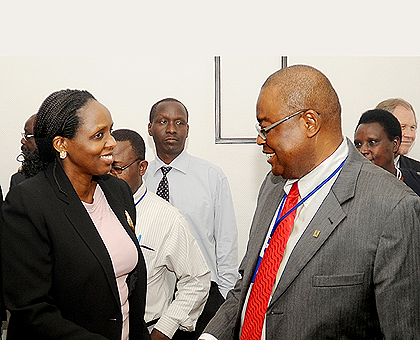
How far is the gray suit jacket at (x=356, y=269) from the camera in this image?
1.29m

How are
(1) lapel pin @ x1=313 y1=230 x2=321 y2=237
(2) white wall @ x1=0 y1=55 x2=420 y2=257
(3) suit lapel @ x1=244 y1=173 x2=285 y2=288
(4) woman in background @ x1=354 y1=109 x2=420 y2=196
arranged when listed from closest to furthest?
(1) lapel pin @ x1=313 y1=230 x2=321 y2=237, (3) suit lapel @ x1=244 y1=173 x2=285 y2=288, (4) woman in background @ x1=354 y1=109 x2=420 y2=196, (2) white wall @ x1=0 y1=55 x2=420 y2=257

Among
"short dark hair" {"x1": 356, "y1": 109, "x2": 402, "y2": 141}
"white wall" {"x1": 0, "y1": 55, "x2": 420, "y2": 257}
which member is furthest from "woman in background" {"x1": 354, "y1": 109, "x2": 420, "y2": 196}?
"white wall" {"x1": 0, "y1": 55, "x2": 420, "y2": 257}

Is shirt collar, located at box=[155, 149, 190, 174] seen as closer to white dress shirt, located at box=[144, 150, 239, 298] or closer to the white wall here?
white dress shirt, located at box=[144, 150, 239, 298]

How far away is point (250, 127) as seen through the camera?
151 inches

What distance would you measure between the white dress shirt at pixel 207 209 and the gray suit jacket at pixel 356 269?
1.77 m

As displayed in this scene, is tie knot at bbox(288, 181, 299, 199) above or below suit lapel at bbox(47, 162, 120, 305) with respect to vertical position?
above

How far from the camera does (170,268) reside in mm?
2301

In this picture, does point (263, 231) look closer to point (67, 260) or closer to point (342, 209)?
point (342, 209)

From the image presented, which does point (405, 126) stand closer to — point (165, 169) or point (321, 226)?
point (165, 169)

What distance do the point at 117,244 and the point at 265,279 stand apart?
606 mm

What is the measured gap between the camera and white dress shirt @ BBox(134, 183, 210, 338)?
7.38 ft

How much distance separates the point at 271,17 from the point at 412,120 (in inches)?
46.2

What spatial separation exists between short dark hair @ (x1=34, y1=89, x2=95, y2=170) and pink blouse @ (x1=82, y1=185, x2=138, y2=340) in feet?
0.83

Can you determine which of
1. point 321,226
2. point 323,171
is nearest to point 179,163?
point 323,171
